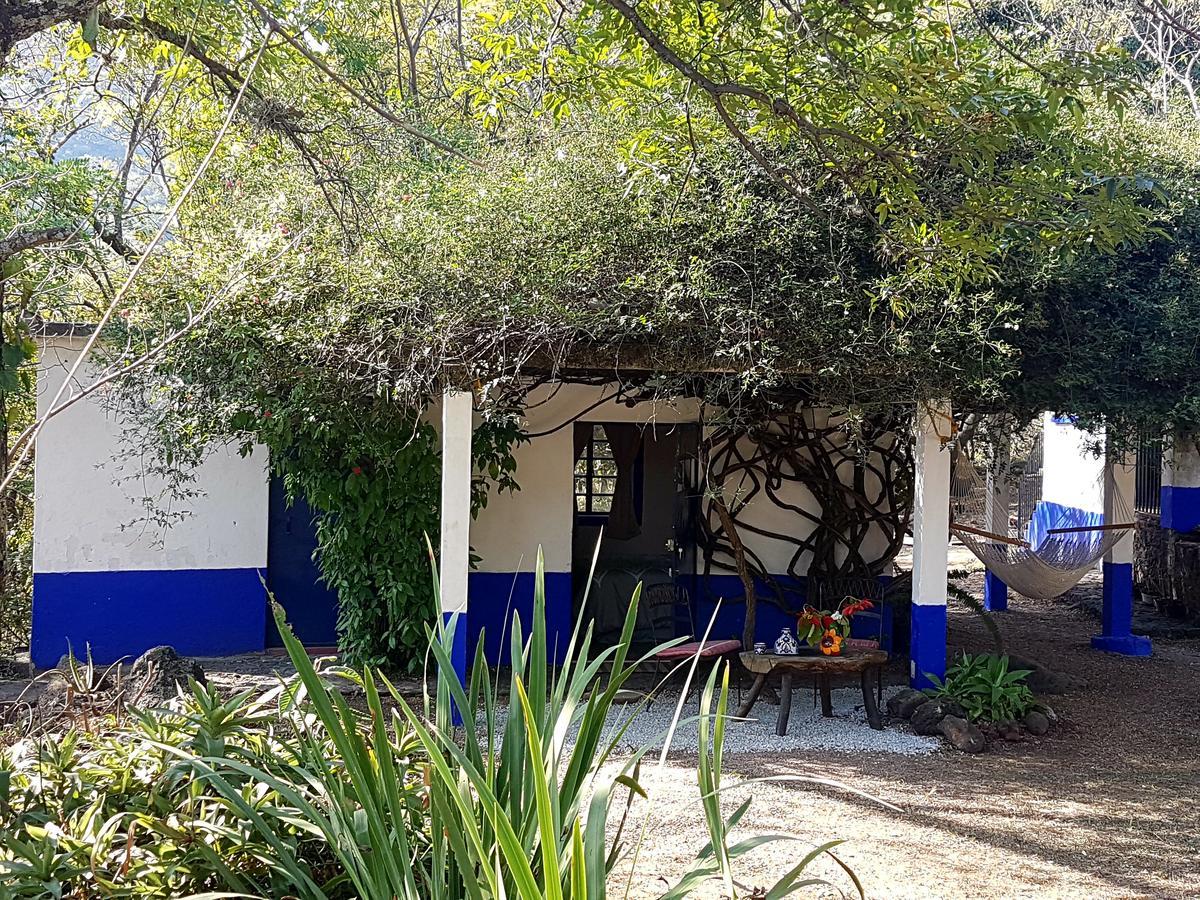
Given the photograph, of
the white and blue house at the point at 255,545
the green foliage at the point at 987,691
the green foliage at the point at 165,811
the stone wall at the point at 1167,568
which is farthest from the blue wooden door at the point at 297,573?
the stone wall at the point at 1167,568

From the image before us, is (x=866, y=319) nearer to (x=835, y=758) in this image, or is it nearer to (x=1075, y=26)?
(x=835, y=758)

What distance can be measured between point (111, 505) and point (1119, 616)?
8251mm

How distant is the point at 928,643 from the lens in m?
7.05

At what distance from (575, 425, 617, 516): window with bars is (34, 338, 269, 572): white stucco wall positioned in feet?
8.24

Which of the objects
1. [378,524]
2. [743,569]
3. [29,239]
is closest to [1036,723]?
[743,569]

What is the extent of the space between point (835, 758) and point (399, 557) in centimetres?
314

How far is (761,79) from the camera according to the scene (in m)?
4.00

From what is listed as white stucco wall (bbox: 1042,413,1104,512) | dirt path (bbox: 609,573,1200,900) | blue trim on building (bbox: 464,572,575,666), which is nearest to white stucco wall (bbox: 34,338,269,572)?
blue trim on building (bbox: 464,572,575,666)

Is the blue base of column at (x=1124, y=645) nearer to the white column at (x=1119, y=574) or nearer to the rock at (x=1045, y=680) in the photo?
the white column at (x=1119, y=574)

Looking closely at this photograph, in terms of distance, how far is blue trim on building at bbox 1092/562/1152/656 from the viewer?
31.3 ft

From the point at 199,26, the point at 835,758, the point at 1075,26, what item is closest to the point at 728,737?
the point at 835,758

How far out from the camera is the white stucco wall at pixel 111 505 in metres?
8.22

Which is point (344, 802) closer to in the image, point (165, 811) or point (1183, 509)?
point (165, 811)

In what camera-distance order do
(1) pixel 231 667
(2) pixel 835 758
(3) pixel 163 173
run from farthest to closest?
(3) pixel 163 173 → (1) pixel 231 667 → (2) pixel 835 758
